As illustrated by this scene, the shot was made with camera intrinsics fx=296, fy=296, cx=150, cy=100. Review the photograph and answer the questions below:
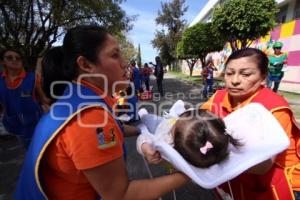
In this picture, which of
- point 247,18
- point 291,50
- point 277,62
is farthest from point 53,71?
point 291,50

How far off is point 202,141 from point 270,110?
60 centimetres

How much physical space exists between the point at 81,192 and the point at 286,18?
19057mm

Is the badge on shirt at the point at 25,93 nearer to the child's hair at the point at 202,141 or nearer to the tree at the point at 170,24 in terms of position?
the child's hair at the point at 202,141

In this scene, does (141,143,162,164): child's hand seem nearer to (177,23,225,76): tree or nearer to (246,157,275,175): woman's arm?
(246,157,275,175): woman's arm

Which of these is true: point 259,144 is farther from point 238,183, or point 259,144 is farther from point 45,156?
point 45,156

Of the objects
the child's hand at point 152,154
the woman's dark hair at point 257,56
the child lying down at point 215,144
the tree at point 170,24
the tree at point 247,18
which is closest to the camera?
the child lying down at point 215,144

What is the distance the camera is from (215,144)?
4.45ft

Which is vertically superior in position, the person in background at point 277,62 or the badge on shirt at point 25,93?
the badge on shirt at point 25,93

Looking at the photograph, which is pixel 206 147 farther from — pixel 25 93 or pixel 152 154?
pixel 25 93

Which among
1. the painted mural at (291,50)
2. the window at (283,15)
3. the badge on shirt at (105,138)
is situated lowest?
the painted mural at (291,50)

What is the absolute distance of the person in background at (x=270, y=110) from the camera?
1.72m

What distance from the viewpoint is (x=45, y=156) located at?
1.19m

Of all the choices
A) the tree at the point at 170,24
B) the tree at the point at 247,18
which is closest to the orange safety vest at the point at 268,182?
the tree at the point at 247,18

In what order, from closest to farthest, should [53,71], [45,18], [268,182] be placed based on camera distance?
[53,71] → [268,182] → [45,18]
